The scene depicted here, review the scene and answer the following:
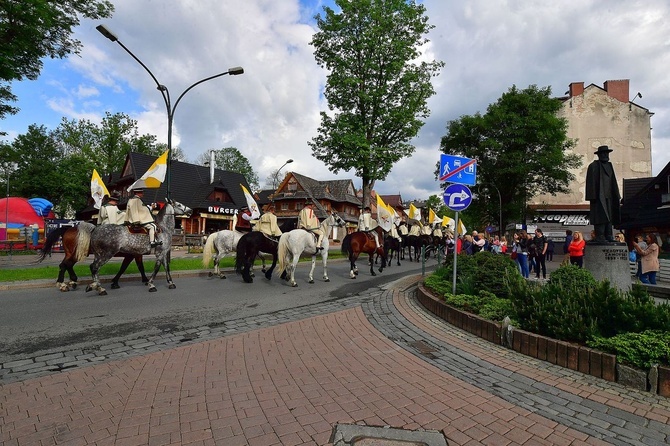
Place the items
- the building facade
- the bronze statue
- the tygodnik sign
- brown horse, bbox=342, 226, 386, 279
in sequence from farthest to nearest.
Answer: the tygodnik sign → the building facade → brown horse, bbox=342, 226, 386, 279 → the bronze statue

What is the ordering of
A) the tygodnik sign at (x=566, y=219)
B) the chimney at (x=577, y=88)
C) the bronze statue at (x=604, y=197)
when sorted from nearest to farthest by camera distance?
the bronze statue at (x=604, y=197) < the tygodnik sign at (x=566, y=219) < the chimney at (x=577, y=88)

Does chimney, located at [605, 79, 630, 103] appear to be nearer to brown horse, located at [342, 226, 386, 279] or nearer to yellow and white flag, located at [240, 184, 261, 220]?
brown horse, located at [342, 226, 386, 279]

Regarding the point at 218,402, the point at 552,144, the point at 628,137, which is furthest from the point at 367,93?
the point at 628,137

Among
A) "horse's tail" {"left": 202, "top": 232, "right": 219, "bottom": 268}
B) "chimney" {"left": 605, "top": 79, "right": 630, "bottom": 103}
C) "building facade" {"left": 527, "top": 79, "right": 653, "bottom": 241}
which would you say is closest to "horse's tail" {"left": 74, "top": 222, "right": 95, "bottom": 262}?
"horse's tail" {"left": 202, "top": 232, "right": 219, "bottom": 268}

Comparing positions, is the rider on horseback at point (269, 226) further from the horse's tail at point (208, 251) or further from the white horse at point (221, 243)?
the horse's tail at point (208, 251)

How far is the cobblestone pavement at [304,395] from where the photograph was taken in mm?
2799

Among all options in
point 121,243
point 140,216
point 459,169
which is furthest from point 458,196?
point 121,243

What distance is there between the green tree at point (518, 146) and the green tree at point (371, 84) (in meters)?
12.0

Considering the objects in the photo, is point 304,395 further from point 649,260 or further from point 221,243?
point 649,260

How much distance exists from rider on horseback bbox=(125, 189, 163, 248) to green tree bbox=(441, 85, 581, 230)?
29879 millimetres

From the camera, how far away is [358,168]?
73.5 feet

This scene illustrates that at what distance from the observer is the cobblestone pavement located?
280 centimetres

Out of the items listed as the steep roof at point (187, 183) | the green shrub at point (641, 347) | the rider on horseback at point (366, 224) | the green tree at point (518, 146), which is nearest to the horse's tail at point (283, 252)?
the rider on horseback at point (366, 224)

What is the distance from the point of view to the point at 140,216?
9.22 meters
